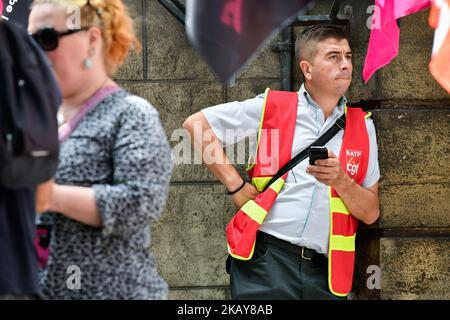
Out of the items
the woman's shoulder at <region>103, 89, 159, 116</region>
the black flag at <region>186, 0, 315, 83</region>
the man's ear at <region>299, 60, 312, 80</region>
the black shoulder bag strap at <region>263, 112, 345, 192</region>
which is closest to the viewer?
the woman's shoulder at <region>103, 89, 159, 116</region>

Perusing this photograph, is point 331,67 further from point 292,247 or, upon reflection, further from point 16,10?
point 16,10

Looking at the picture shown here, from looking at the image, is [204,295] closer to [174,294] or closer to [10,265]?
[174,294]

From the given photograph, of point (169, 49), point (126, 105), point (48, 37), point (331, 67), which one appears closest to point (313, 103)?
point (331, 67)

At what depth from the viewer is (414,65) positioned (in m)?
5.21

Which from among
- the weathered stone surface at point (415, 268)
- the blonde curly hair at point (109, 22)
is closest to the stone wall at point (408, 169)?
the weathered stone surface at point (415, 268)

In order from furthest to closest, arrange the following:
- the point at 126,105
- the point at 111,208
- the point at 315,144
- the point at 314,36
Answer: the point at 314,36, the point at 315,144, the point at 126,105, the point at 111,208

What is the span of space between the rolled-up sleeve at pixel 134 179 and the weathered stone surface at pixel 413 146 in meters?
2.34

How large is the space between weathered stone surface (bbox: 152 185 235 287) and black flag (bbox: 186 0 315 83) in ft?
8.43

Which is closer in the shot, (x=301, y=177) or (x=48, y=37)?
(x=48, y=37)

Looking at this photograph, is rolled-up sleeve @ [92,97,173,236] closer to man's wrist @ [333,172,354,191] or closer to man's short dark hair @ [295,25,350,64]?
man's wrist @ [333,172,354,191]

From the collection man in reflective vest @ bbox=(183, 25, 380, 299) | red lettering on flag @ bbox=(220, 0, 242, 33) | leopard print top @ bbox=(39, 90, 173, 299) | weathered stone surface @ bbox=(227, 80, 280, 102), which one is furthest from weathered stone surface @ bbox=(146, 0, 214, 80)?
leopard print top @ bbox=(39, 90, 173, 299)

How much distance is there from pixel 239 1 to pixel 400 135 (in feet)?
6.83

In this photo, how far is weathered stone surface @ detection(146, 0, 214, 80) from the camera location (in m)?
5.82

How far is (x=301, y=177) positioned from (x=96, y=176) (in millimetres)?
1682
